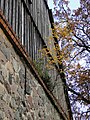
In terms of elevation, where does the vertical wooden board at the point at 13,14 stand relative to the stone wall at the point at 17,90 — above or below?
above

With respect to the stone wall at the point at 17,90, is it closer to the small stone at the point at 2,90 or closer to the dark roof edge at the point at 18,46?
the small stone at the point at 2,90

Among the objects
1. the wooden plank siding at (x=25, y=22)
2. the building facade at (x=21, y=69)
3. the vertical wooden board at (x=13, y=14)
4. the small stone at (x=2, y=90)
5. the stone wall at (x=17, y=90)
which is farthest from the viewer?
the vertical wooden board at (x=13, y=14)

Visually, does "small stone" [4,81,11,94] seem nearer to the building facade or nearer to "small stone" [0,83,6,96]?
the building facade

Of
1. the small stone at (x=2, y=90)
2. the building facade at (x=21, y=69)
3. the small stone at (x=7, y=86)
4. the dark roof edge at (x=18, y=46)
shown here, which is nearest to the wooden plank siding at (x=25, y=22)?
the building facade at (x=21, y=69)

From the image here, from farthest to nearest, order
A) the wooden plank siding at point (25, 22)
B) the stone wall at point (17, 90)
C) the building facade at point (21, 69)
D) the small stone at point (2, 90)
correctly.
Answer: the wooden plank siding at point (25, 22) → the building facade at point (21, 69) → the stone wall at point (17, 90) → the small stone at point (2, 90)

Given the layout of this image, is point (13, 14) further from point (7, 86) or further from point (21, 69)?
point (7, 86)

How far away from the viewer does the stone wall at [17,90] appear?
5660 millimetres

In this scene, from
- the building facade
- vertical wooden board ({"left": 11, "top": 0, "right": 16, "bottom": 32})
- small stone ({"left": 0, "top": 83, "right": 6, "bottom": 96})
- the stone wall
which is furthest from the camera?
vertical wooden board ({"left": 11, "top": 0, "right": 16, "bottom": 32})

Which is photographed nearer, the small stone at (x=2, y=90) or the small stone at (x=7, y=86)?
the small stone at (x=2, y=90)

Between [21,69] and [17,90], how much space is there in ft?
1.94

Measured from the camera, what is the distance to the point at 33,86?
24.7 feet

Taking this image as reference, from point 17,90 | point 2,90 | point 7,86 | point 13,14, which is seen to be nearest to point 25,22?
point 13,14

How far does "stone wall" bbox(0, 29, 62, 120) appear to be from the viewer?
5.66 meters

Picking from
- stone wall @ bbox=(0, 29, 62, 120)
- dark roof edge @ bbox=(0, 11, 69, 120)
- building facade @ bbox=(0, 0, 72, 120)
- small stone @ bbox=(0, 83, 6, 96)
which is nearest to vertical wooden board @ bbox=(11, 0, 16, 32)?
building facade @ bbox=(0, 0, 72, 120)
